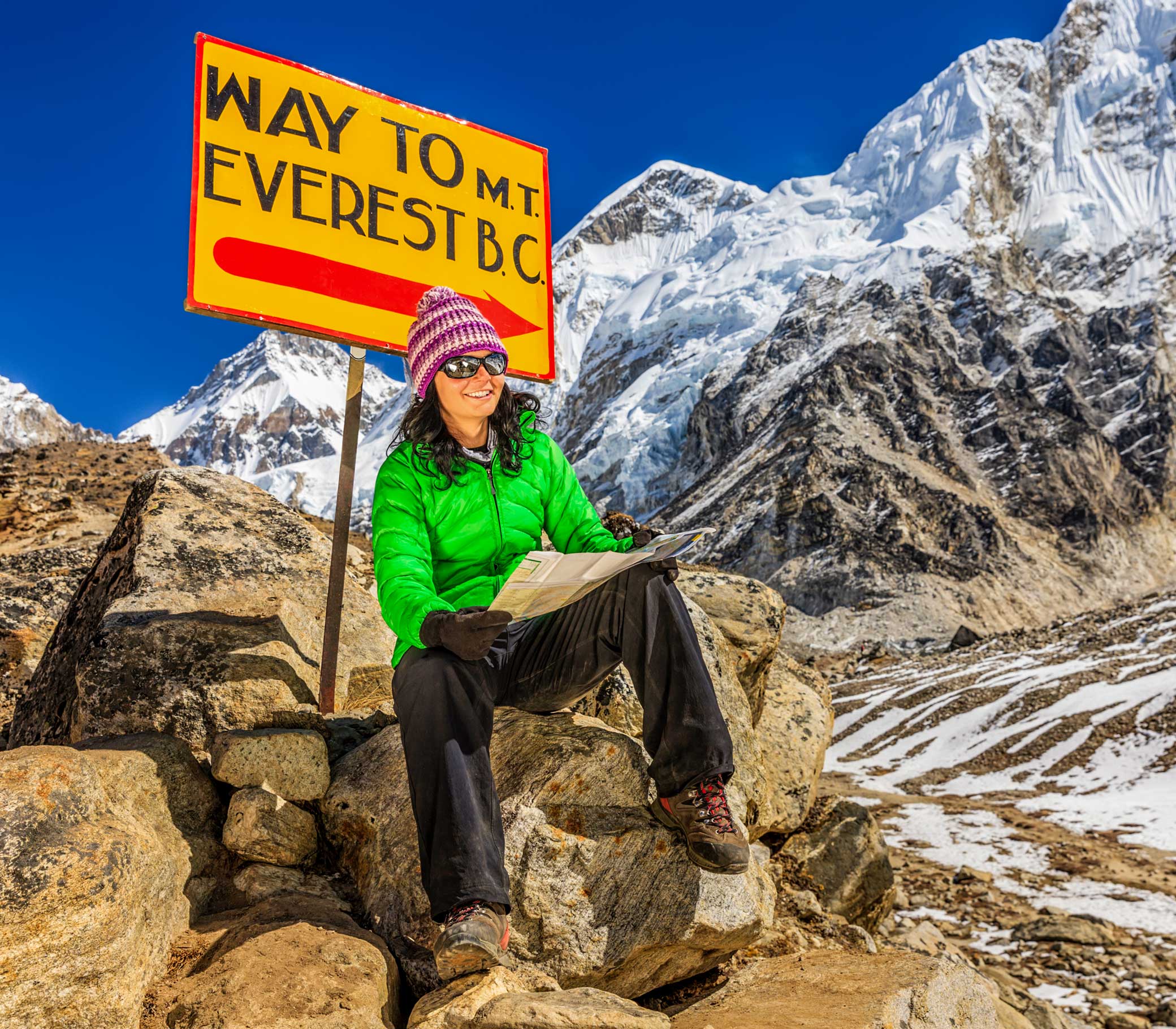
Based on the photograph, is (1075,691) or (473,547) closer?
(473,547)

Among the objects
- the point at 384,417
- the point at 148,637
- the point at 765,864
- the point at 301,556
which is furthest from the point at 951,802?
the point at 384,417

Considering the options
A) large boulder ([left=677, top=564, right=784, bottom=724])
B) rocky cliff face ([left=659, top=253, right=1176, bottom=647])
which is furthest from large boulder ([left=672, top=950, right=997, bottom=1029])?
rocky cliff face ([left=659, top=253, right=1176, bottom=647])

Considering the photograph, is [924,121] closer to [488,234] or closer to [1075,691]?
[1075,691]

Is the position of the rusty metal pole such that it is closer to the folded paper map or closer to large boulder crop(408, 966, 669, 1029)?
the folded paper map

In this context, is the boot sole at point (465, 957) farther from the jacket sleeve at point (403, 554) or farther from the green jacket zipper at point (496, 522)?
the green jacket zipper at point (496, 522)

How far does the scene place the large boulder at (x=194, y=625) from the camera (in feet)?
12.5

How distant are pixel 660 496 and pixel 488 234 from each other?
85.2 metres

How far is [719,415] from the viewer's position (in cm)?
8762

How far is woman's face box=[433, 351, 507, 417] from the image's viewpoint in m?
3.47

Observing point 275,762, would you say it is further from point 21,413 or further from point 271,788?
point 21,413

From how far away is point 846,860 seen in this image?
590 centimetres

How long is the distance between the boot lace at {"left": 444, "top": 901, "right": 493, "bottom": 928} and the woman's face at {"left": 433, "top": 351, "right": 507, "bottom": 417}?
1835mm

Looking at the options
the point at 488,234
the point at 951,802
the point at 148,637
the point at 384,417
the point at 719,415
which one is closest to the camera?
the point at 148,637

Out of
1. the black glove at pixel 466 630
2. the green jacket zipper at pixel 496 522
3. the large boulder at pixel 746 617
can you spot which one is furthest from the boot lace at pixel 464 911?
the large boulder at pixel 746 617
